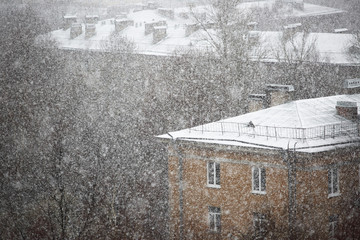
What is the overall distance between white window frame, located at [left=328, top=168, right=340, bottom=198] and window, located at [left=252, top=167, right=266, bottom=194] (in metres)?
1.92

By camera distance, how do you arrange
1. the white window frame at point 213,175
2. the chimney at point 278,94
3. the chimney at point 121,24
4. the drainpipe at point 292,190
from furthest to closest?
the chimney at point 121,24, the chimney at point 278,94, the white window frame at point 213,175, the drainpipe at point 292,190

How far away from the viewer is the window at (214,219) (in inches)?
621

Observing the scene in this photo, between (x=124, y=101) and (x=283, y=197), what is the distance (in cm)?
1744

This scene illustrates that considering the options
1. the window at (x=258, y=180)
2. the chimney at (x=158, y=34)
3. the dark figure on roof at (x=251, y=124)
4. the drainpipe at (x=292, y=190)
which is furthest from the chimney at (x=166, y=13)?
the drainpipe at (x=292, y=190)

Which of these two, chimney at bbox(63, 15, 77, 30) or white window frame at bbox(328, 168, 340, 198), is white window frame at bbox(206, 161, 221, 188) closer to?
white window frame at bbox(328, 168, 340, 198)

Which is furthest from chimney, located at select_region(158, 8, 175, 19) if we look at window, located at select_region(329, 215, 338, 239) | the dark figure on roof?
window, located at select_region(329, 215, 338, 239)

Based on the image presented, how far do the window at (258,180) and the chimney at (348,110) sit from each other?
341cm

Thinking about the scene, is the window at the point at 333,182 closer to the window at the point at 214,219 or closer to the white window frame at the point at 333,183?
the white window frame at the point at 333,183

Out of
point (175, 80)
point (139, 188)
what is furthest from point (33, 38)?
point (139, 188)

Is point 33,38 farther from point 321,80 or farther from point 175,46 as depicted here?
point 321,80

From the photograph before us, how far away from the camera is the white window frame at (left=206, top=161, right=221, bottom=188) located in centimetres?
1569

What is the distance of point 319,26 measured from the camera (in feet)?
171

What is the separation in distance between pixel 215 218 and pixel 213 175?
1.40m

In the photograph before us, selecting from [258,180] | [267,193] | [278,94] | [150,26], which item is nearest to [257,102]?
[278,94]
